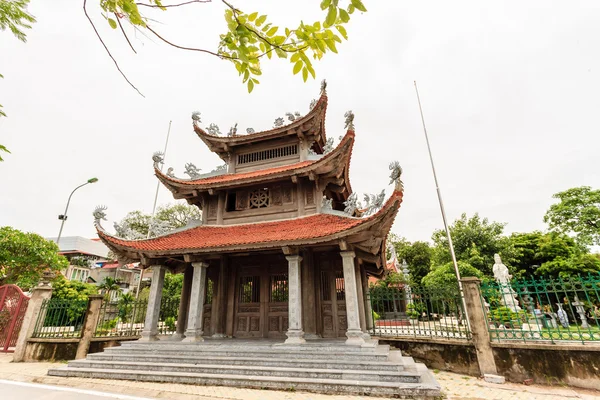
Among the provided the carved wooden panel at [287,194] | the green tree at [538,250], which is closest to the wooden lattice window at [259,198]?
the carved wooden panel at [287,194]

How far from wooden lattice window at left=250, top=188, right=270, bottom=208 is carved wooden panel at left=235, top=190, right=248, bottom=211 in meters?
0.27

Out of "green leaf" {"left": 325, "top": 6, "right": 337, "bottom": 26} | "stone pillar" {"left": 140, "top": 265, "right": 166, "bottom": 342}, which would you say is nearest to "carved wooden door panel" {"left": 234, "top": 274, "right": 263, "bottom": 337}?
"stone pillar" {"left": 140, "top": 265, "right": 166, "bottom": 342}

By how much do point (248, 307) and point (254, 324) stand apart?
60cm

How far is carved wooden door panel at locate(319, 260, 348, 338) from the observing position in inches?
355

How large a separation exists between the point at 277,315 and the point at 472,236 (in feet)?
79.4

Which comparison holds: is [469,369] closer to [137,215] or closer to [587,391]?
[587,391]

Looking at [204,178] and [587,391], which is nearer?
[587,391]

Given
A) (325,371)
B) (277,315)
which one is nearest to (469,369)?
(325,371)

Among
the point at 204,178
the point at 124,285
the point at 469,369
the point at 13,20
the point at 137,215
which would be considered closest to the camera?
the point at 13,20

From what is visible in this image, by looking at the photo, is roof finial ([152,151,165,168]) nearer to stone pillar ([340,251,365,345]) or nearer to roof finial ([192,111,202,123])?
roof finial ([192,111,202,123])

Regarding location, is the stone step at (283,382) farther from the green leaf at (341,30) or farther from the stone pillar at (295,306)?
the green leaf at (341,30)

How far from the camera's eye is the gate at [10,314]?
35.3 feet

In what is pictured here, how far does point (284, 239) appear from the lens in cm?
809

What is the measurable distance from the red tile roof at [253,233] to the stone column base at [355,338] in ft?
8.52
